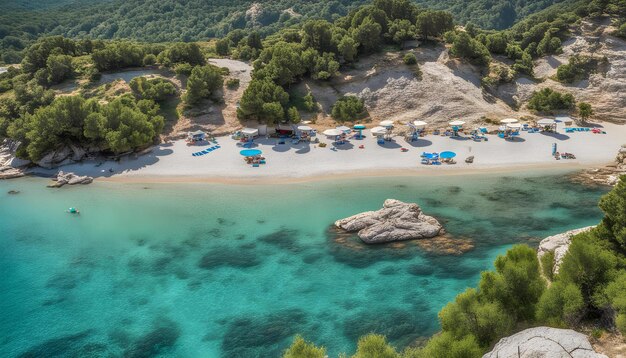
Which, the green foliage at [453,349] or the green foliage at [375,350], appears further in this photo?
the green foliage at [453,349]

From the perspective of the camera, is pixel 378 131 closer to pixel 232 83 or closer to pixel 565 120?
pixel 232 83

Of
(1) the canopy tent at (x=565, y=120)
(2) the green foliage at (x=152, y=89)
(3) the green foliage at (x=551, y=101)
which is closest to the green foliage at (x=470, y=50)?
(3) the green foliage at (x=551, y=101)

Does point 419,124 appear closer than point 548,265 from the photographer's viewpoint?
No

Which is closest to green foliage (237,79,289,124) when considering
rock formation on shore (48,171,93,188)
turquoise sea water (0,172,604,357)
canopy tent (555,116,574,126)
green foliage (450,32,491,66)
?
turquoise sea water (0,172,604,357)

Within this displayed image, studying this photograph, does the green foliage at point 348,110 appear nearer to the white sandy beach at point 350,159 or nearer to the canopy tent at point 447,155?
the white sandy beach at point 350,159

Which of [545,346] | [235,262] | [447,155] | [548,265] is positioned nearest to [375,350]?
[545,346]
